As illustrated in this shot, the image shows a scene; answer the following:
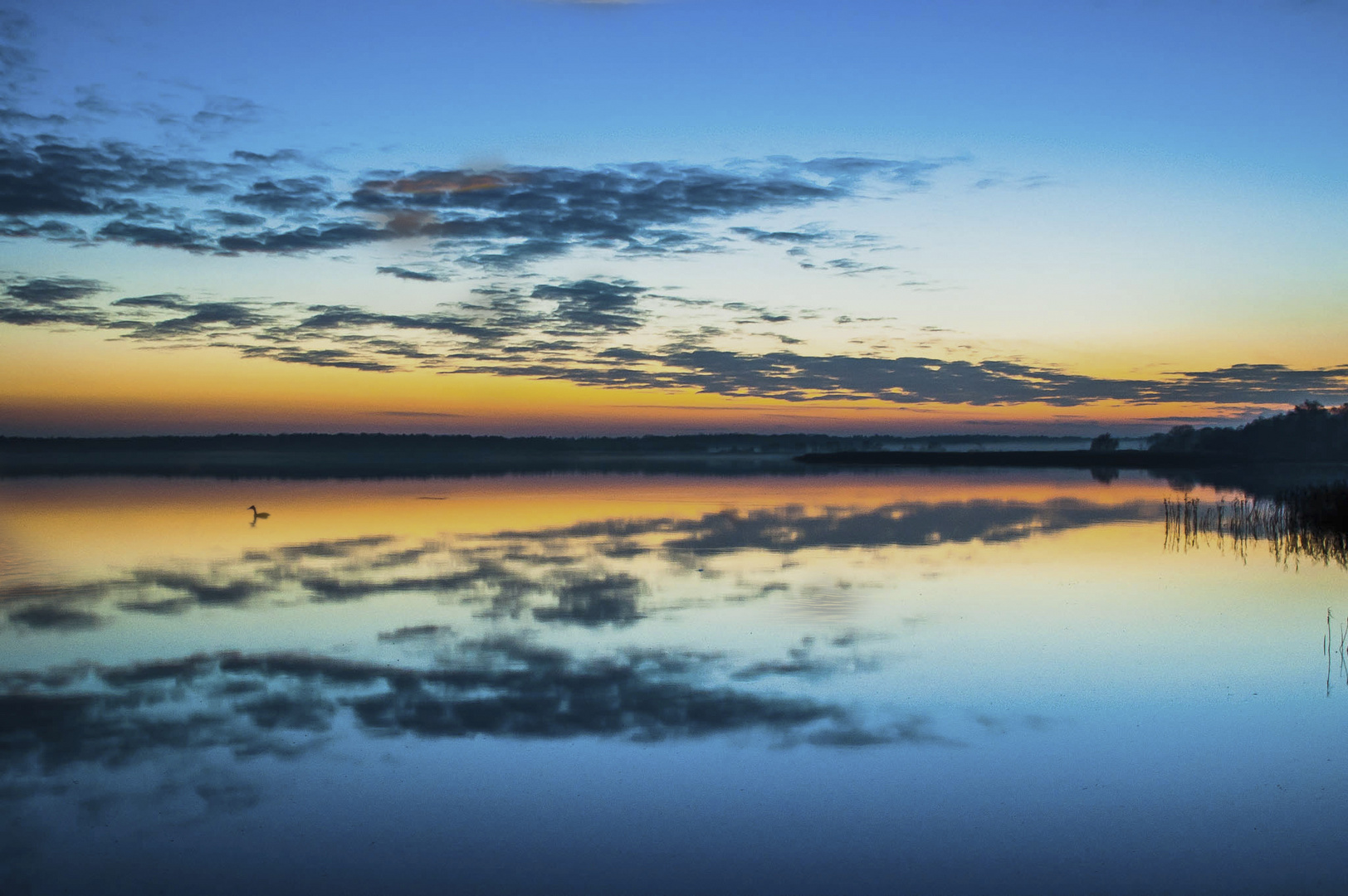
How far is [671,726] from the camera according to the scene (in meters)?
7.61

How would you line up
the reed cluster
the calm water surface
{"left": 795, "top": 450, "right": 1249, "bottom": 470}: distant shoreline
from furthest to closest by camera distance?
1. {"left": 795, "top": 450, "right": 1249, "bottom": 470}: distant shoreline
2. the reed cluster
3. the calm water surface

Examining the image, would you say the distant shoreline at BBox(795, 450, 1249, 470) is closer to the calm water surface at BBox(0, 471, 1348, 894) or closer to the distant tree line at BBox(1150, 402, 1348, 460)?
the distant tree line at BBox(1150, 402, 1348, 460)

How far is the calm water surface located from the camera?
5441 mm

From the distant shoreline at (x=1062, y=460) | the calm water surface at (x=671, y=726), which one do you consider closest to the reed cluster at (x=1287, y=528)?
the calm water surface at (x=671, y=726)

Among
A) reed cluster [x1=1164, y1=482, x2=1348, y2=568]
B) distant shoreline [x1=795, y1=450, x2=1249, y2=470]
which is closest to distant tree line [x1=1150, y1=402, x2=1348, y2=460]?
distant shoreline [x1=795, y1=450, x2=1249, y2=470]

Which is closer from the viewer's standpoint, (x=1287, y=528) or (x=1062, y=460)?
(x=1287, y=528)

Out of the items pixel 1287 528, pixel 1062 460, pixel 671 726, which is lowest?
pixel 1062 460

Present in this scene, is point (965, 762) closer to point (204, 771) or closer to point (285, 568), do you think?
point (204, 771)

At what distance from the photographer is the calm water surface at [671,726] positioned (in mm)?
5441

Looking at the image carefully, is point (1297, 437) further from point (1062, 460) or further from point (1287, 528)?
point (1287, 528)

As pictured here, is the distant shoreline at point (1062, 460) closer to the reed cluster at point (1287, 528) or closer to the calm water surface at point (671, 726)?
the reed cluster at point (1287, 528)

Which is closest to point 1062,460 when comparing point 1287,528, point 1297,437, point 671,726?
point 1297,437

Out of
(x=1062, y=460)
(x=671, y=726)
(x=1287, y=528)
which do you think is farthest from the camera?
(x=1062, y=460)

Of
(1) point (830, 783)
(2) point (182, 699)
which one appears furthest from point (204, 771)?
(1) point (830, 783)
